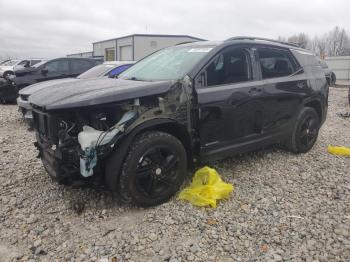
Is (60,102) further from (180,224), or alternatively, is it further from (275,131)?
(275,131)

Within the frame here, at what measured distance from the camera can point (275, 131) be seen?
497cm

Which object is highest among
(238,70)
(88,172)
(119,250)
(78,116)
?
(238,70)

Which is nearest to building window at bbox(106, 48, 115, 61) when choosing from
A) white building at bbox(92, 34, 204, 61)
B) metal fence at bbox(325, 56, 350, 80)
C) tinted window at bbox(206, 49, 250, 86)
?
white building at bbox(92, 34, 204, 61)

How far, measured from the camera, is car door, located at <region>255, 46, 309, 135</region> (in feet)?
15.4

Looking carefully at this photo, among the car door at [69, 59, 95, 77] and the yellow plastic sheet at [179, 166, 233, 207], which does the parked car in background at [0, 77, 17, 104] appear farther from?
the yellow plastic sheet at [179, 166, 233, 207]

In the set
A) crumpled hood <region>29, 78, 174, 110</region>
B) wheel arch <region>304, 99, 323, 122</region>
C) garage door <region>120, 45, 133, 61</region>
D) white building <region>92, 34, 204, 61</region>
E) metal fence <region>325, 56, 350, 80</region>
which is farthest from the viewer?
garage door <region>120, 45, 133, 61</region>

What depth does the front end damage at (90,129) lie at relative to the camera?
10.7 ft

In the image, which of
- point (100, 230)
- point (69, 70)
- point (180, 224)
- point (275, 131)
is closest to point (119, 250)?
point (100, 230)

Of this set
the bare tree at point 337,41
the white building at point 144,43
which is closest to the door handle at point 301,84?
the white building at point 144,43

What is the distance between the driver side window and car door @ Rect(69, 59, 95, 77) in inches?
7.2

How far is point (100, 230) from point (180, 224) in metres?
0.77

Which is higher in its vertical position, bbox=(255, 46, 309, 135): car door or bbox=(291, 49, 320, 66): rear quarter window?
bbox=(291, 49, 320, 66): rear quarter window

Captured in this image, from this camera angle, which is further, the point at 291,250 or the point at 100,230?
the point at 100,230

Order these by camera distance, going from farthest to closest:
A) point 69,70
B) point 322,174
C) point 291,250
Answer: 1. point 69,70
2. point 322,174
3. point 291,250
